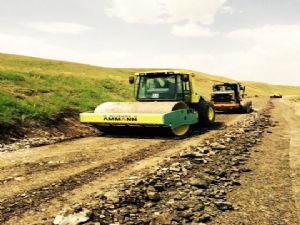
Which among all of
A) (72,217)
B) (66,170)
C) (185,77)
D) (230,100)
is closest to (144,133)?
(185,77)

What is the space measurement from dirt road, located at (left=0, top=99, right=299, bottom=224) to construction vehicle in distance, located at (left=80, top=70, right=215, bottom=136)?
2.51 ft

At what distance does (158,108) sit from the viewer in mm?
12516

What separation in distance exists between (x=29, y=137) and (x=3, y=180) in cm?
558

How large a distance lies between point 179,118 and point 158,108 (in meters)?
0.86

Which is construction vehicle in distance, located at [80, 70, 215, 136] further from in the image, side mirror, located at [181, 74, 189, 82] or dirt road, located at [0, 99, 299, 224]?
dirt road, located at [0, 99, 299, 224]

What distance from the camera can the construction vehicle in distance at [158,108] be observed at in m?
12.2

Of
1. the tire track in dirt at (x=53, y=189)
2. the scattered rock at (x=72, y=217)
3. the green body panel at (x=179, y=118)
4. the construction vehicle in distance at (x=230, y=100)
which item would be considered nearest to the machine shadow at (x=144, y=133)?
the green body panel at (x=179, y=118)

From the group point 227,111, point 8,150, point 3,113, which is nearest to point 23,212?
point 8,150

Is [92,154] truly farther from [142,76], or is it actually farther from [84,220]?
[142,76]

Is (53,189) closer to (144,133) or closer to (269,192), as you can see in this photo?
(269,192)

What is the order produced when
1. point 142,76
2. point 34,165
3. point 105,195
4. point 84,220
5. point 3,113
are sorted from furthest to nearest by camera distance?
point 142,76, point 3,113, point 34,165, point 105,195, point 84,220

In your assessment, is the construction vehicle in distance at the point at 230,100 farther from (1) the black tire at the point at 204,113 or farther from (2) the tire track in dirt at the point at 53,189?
(2) the tire track in dirt at the point at 53,189

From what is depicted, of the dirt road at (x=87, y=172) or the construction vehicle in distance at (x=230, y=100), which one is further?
the construction vehicle in distance at (x=230, y=100)

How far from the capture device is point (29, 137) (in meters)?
12.3
